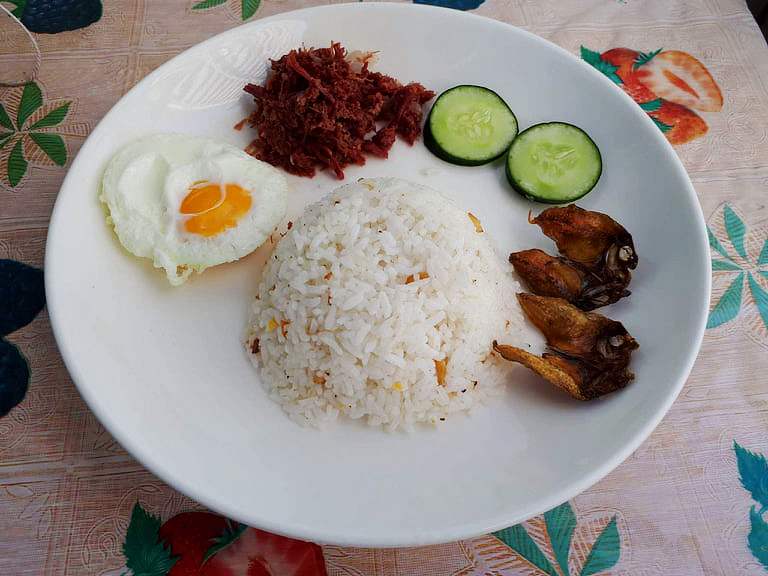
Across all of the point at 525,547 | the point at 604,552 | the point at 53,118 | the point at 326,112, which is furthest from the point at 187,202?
the point at 604,552

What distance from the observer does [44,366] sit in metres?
2.66

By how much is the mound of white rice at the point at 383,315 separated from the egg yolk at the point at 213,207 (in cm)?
26

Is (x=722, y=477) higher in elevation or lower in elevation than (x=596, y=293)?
lower

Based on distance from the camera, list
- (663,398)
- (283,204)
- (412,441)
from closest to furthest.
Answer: (663,398), (412,441), (283,204)

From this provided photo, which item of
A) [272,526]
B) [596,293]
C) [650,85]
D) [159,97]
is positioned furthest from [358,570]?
[650,85]

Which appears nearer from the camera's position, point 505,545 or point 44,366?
point 505,545

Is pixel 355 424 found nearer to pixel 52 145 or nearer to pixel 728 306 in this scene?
pixel 728 306

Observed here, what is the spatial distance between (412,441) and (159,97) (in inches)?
77.5

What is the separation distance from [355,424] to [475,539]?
0.60 m

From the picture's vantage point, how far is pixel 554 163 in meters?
2.99

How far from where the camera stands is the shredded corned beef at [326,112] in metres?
3.02

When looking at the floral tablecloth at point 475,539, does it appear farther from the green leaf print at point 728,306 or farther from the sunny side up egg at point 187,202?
the sunny side up egg at point 187,202

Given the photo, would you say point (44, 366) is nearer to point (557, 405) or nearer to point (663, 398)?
point (557, 405)

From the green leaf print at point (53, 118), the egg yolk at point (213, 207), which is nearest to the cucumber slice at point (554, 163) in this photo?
the egg yolk at point (213, 207)
